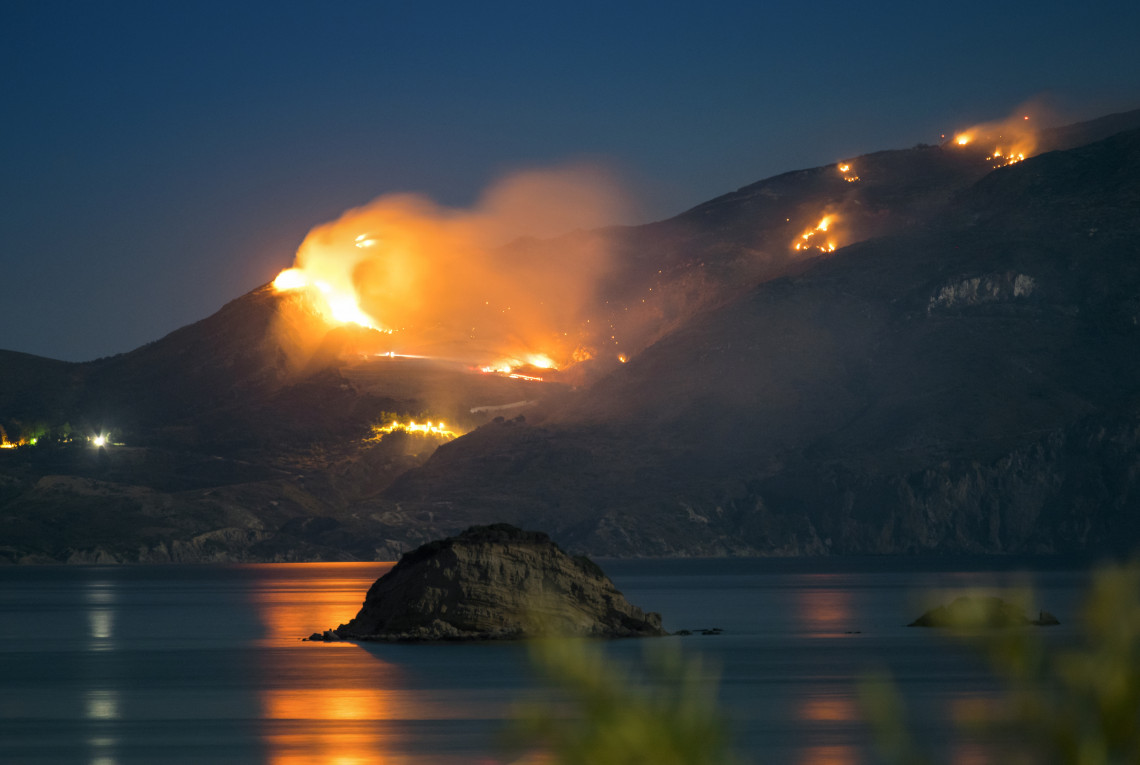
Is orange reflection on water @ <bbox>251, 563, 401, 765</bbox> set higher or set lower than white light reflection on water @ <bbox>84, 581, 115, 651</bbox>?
lower

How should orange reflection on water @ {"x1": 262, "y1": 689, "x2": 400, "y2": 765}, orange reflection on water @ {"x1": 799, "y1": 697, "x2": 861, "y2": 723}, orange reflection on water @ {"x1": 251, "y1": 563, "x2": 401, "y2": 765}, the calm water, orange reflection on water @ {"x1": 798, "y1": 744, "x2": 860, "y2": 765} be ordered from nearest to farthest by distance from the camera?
orange reflection on water @ {"x1": 798, "y1": 744, "x2": 860, "y2": 765} < orange reflection on water @ {"x1": 262, "y1": 689, "x2": 400, "y2": 765} < orange reflection on water @ {"x1": 251, "y1": 563, "x2": 401, "y2": 765} < the calm water < orange reflection on water @ {"x1": 799, "y1": 697, "x2": 861, "y2": 723}

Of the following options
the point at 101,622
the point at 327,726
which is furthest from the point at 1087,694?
the point at 101,622

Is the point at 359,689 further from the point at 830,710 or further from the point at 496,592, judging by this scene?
the point at 830,710

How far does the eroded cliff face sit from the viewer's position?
85.5m

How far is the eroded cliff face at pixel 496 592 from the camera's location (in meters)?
85.5

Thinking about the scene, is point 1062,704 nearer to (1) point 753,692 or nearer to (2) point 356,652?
(1) point 753,692

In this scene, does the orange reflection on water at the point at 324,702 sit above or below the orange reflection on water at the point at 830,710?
above

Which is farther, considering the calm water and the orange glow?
the calm water

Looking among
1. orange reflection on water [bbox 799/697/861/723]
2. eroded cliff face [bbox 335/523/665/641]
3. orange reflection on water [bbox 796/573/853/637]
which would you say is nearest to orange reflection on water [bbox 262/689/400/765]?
orange reflection on water [bbox 799/697/861/723]

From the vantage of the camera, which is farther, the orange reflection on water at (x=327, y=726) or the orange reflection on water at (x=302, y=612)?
the orange reflection on water at (x=302, y=612)

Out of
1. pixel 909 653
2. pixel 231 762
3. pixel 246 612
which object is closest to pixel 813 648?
pixel 909 653

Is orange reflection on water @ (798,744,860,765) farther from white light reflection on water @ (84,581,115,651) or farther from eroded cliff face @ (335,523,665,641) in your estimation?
white light reflection on water @ (84,581,115,651)

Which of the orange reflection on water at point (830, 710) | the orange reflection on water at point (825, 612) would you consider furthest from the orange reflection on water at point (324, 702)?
the orange reflection on water at point (825, 612)

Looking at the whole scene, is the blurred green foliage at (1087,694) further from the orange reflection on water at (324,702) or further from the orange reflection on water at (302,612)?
the orange reflection on water at (302,612)
